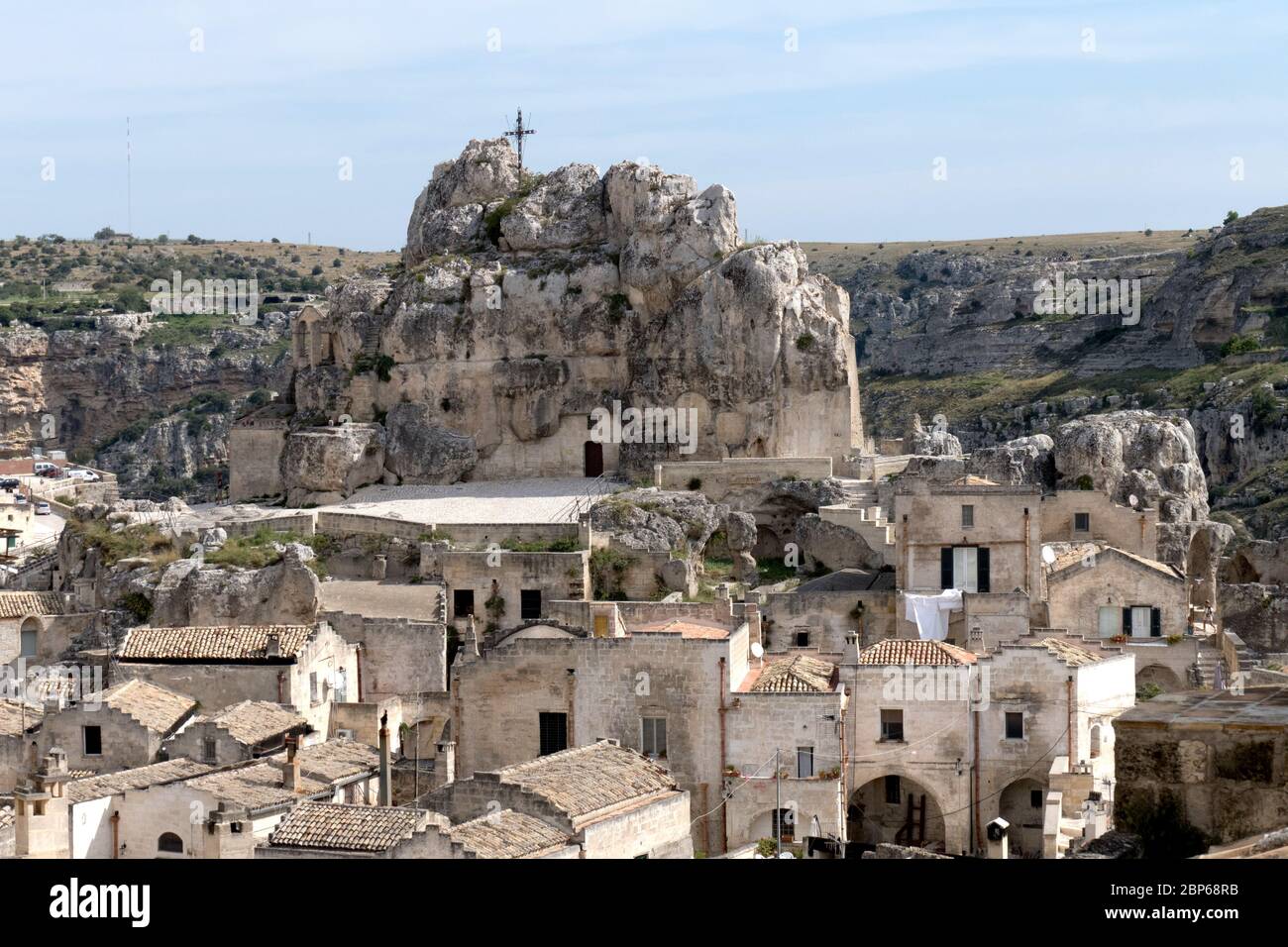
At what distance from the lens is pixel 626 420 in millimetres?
55031

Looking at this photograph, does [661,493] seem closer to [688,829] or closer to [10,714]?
[10,714]

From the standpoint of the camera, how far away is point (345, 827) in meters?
26.4

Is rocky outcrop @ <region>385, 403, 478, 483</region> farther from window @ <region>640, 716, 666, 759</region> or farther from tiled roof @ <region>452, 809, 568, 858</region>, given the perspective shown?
tiled roof @ <region>452, 809, 568, 858</region>

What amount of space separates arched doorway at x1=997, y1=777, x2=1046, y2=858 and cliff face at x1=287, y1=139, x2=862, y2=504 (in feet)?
67.1

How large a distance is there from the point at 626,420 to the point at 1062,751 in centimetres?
2274

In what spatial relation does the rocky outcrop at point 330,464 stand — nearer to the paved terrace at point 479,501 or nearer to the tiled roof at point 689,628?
the paved terrace at point 479,501

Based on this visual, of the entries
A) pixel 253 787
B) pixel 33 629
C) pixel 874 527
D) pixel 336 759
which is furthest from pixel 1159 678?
pixel 33 629

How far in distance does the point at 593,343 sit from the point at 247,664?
1922 cm

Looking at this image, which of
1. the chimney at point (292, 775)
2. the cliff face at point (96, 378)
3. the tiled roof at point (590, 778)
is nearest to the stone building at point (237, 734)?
the chimney at point (292, 775)

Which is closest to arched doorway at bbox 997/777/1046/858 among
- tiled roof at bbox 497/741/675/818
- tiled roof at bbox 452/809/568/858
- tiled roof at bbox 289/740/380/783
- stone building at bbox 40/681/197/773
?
tiled roof at bbox 497/741/675/818

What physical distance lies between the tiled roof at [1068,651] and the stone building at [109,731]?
51.0 ft

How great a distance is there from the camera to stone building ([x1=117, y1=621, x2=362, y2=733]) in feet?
128
